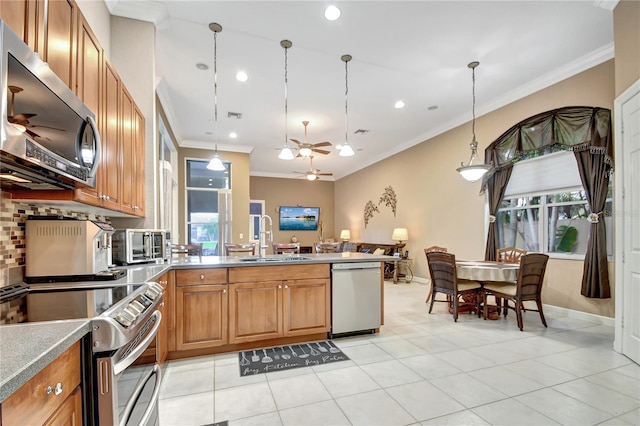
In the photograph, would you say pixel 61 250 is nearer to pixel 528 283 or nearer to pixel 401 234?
pixel 528 283

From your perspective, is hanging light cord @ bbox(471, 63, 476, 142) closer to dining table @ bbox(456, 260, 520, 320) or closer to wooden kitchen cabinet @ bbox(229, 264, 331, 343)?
dining table @ bbox(456, 260, 520, 320)

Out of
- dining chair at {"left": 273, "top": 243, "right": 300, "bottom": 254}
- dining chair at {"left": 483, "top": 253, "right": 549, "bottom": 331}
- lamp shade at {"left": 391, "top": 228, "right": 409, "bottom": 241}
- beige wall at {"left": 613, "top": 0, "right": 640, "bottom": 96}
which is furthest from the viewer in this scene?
lamp shade at {"left": 391, "top": 228, "right": 409, "bottom": 241}

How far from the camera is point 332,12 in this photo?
2918mm

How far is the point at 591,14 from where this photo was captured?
3049 mm

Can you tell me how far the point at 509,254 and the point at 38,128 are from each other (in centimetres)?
538

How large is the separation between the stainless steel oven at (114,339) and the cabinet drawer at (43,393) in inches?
3.3

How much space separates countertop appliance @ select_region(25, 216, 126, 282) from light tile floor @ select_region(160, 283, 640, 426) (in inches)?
43.4

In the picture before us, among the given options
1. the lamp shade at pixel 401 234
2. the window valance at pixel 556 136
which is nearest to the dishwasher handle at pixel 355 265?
the window valance at pixel 556 136

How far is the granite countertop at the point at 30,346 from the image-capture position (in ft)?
2.40

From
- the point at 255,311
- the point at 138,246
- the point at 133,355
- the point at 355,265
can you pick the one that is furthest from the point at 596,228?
the point at 138,246

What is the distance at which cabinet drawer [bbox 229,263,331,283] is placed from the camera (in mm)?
2932

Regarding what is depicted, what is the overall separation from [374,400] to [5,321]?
214 cm

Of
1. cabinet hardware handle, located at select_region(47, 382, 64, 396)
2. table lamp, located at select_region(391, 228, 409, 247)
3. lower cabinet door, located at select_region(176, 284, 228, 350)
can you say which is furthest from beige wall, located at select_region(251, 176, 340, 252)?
cabinet hardware handle, located at select_region(47, 382, 64, 396)

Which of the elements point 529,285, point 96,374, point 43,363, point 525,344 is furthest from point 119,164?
point 529,285
